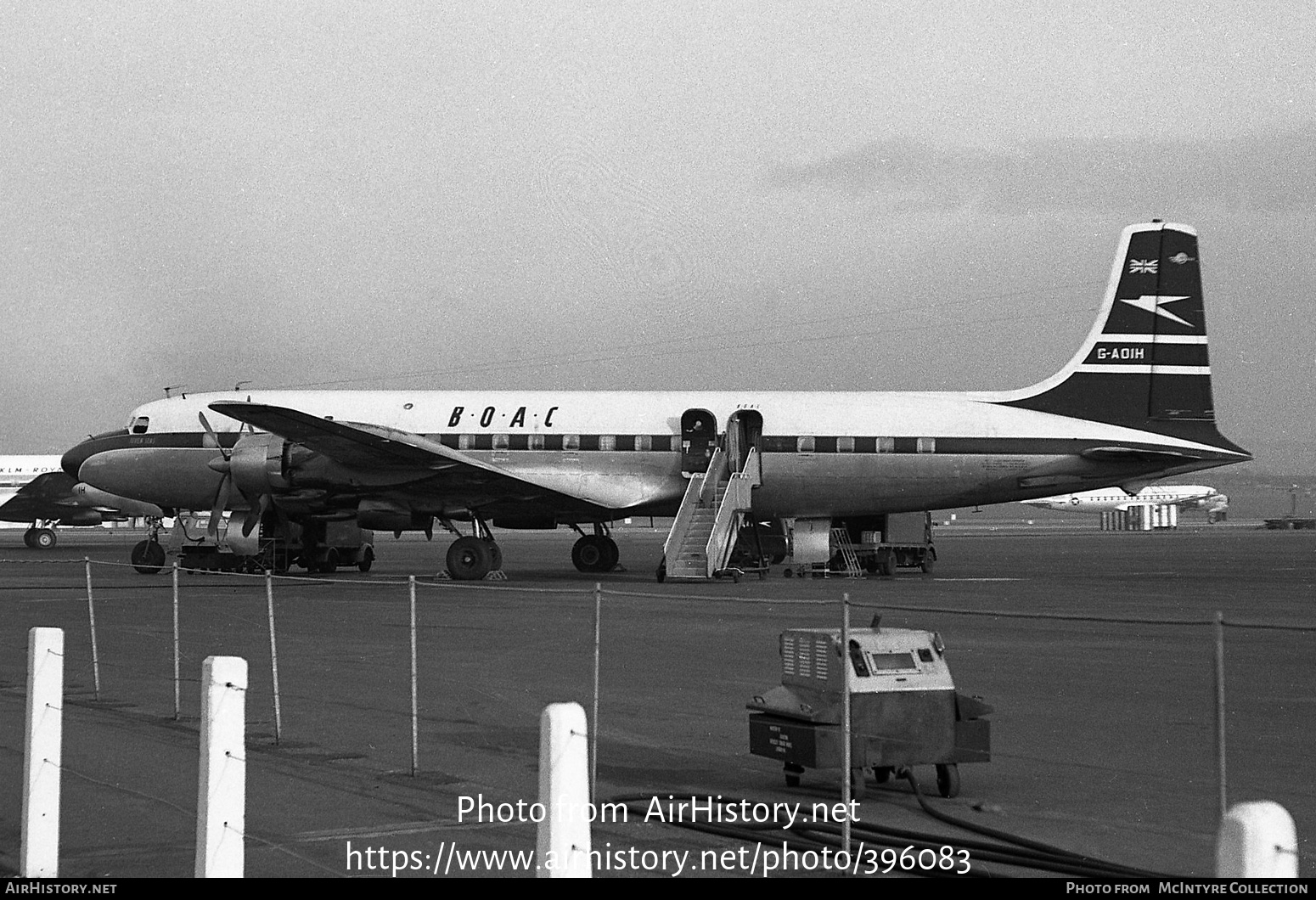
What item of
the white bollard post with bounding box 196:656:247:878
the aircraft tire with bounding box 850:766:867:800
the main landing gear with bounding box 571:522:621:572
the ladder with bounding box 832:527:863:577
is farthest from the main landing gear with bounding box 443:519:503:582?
the white bollard post with bounding box 196:656:247:878

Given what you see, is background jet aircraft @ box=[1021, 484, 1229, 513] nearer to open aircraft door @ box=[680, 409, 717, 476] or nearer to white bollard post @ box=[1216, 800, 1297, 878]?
open aircraft door @ box=[680, 409, 717, 476]

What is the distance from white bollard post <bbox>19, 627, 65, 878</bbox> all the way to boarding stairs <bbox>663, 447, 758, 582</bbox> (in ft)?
74.6

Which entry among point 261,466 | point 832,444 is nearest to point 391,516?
point 261,466

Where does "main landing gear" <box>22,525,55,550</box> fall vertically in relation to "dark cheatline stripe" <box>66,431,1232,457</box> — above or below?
below

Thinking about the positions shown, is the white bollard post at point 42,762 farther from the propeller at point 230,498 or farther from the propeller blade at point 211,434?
the propeller blade at point 211,434

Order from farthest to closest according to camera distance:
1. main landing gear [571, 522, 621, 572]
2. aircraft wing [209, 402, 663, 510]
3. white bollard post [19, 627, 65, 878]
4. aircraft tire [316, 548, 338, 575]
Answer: main landing gear [571, 522, 621, 572], aircraft tire [316, 548, 338, 575], aircraft wing [209, 402, 663, 510], white bollard post [19, 627, 65, 878]

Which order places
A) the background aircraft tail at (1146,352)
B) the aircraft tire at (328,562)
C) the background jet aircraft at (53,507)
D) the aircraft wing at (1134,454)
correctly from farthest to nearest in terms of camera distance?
the background jet aircraft at (53,507)
the aircraft tire at (328,562)
the background aircraft tail at (1146,352)
the aircraft wing at (1134,454)

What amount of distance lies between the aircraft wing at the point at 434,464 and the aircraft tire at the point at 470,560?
1102 mm

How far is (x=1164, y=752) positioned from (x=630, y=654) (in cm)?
829

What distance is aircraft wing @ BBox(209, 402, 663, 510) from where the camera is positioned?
2992 cm

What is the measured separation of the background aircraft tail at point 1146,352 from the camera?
1305 inches

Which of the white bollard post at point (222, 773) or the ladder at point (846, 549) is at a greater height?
the ladder at point (846, 549)

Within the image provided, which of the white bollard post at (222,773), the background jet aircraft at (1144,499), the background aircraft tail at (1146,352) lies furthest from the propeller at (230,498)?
the background jet aircraft at (1144,499)

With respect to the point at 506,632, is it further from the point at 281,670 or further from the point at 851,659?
the point at 851,659
